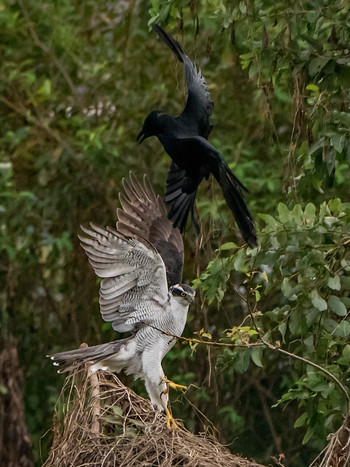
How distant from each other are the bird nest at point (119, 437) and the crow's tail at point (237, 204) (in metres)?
0.77

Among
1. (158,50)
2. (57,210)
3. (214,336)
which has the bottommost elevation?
(214,336)

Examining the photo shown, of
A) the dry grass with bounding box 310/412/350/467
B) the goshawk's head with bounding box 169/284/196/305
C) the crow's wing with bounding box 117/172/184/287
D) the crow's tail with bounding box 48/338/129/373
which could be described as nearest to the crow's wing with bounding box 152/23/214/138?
the crow's wing with bounding box 117/172/184/287

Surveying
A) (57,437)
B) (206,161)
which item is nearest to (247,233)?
(206,161)

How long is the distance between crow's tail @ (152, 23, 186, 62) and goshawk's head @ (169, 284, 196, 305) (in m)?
1.19

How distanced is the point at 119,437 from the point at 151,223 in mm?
1543

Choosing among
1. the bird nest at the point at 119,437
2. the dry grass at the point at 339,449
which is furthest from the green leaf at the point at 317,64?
the dry grass at the point at 339,449

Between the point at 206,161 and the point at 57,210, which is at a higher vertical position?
the point at 206,161

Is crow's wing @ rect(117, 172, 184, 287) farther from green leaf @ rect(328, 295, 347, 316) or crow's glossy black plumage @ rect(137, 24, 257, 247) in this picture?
green leaf @ rect(328, 295, 347, 316)

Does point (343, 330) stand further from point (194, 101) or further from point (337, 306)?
point (194, 101)

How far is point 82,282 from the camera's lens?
8336mm

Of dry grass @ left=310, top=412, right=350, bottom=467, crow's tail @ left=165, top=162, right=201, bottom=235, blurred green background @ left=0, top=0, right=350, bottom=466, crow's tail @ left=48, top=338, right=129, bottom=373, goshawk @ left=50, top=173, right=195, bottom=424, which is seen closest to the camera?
dry grass @ left=310, top=412, right=350, bottom=467

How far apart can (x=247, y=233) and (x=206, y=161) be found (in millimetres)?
722

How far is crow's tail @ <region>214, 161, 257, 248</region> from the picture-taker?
441 cm

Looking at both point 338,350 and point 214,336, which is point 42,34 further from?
point 338,350
